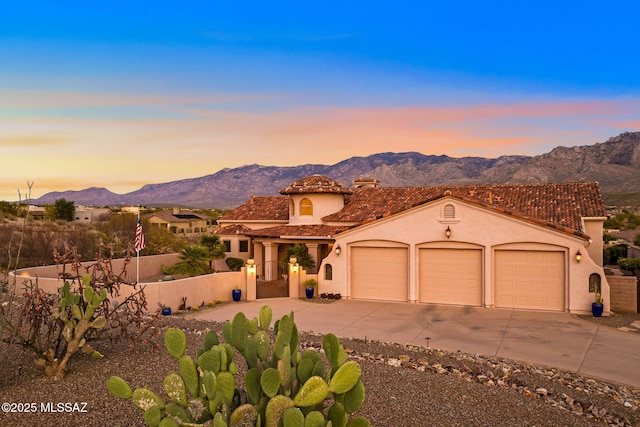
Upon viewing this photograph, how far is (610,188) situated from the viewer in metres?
92.4

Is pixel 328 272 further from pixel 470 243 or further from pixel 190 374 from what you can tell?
pixel 190 374

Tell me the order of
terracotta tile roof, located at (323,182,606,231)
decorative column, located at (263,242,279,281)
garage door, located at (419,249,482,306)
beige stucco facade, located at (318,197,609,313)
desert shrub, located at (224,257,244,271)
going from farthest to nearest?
desert shrub, located at (224,257,244,271) → decorative column, located at (263,242,279,281) → terracotta tile roof, located at (323,182,606,231) → garage door, located at (419,249,482,306) → beige stucco facade, located at (318,197,609,313)

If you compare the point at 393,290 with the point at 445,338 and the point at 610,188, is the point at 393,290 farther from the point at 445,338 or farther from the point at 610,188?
the point at 610,188

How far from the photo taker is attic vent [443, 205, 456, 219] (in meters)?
20.0

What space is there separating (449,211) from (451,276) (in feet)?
8.16

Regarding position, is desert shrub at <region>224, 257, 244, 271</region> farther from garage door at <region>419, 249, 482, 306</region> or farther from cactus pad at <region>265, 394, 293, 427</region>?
cactus pad at <region>265, 394, 293, 427</region>

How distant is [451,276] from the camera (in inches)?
794

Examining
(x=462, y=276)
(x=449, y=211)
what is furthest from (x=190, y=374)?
(x=462, y=276)

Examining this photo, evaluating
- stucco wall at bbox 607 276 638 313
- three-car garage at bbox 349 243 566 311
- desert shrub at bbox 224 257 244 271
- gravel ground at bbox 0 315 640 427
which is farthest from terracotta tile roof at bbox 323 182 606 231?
gravel ground at bbox 0 315 640 427

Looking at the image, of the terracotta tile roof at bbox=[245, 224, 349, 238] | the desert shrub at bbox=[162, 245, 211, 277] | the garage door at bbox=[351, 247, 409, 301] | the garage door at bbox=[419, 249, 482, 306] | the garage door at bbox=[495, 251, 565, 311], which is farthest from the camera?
the terracotta tile roof at bbox=[245, 224, 349, 238]

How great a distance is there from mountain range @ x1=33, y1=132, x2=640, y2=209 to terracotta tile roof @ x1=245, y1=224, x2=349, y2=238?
50816 millimetres

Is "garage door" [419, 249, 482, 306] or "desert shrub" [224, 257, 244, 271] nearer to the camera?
"garage door" [419, 249, 482, 306]

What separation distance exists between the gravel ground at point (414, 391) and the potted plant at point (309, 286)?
1009 cm

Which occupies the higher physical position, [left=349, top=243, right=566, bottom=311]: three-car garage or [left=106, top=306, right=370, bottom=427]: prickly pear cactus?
[left=106, top=306, right=370, bottom=427]: prickly pear cactus
